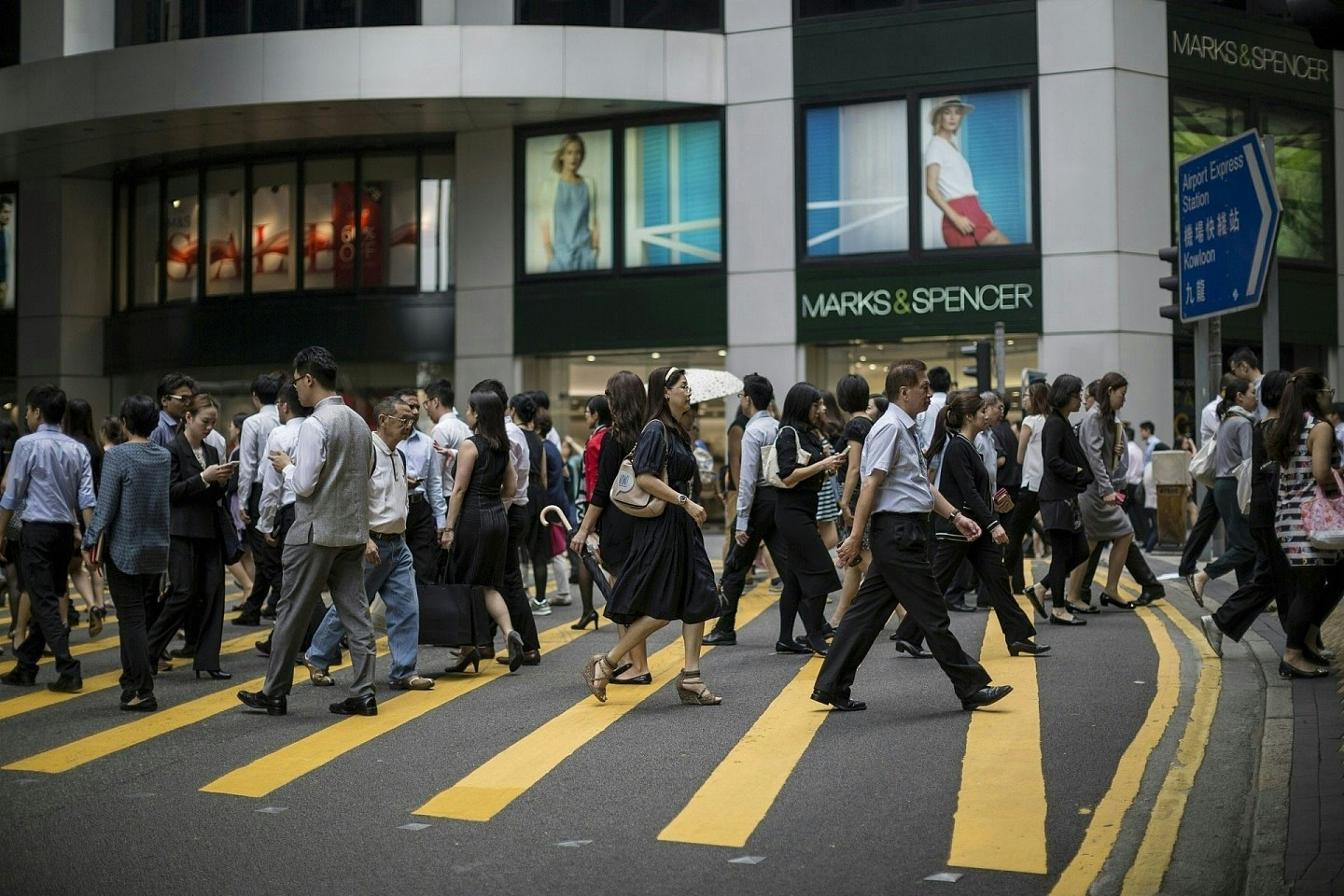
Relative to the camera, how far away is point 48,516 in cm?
997

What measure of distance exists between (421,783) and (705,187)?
19.7m

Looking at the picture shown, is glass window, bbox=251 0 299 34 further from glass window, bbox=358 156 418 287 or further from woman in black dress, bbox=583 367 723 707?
woman in black dress, bbox=583 367 723 707

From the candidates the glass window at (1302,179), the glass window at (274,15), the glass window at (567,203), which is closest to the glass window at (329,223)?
the glass window at (274,15)

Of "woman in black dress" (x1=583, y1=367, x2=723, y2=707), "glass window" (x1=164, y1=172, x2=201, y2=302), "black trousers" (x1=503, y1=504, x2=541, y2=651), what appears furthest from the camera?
"glass window" (x1=164, y1=172, x2=201, y2=302)

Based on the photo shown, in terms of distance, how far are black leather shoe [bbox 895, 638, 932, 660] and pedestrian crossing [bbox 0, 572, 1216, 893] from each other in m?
0.41

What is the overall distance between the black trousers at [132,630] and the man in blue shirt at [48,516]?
89cm

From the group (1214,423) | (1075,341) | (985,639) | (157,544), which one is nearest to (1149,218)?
(1075,341)

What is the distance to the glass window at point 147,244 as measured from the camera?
1198 inches

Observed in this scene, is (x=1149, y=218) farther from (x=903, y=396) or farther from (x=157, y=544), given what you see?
(x=157, y=544)

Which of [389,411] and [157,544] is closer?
[157,544]

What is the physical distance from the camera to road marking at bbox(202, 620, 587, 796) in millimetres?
7023

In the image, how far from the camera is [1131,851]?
5.74 meters

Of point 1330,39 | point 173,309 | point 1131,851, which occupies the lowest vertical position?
point 1131,851

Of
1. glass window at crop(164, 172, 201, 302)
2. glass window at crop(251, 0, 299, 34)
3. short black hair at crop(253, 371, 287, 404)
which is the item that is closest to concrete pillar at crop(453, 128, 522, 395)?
glass window at crop(251, 0, 299, 34)
